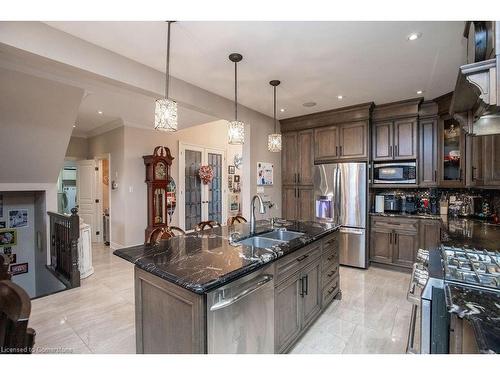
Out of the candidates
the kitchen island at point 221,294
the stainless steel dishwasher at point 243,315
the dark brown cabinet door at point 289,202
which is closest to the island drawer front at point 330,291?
the kitchen island at point 221,294

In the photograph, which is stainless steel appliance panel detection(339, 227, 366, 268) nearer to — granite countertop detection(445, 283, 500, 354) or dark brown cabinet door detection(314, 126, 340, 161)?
dark brown cabinet door detection(314, 126, 340, 161)

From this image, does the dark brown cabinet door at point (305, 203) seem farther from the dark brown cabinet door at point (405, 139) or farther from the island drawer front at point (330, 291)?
the island drawer front at point (330, 291)

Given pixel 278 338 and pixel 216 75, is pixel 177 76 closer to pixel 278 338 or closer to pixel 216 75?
pixel 216 75

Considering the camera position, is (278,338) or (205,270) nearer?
(205,270)

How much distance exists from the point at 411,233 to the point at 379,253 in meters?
0.57

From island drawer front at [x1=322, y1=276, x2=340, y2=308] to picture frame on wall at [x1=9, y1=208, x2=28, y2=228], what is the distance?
508 cm

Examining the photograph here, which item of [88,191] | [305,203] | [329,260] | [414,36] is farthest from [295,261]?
[88,191]

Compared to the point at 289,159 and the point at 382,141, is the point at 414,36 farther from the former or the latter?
the point at 289,159

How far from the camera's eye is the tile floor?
210cm

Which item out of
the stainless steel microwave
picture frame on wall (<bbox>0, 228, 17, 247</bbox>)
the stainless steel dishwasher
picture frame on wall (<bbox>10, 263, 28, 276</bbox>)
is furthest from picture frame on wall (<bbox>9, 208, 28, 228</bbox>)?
the stainless steel microwave

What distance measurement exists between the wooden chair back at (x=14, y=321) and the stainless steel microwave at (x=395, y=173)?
4.41 m

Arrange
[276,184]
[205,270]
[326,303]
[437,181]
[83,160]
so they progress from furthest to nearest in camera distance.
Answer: [83,160] < [276,184] < [437,181] < [326,303] < [205,270]

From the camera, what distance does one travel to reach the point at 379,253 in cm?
402

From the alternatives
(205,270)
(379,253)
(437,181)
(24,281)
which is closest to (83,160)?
(24,281)
